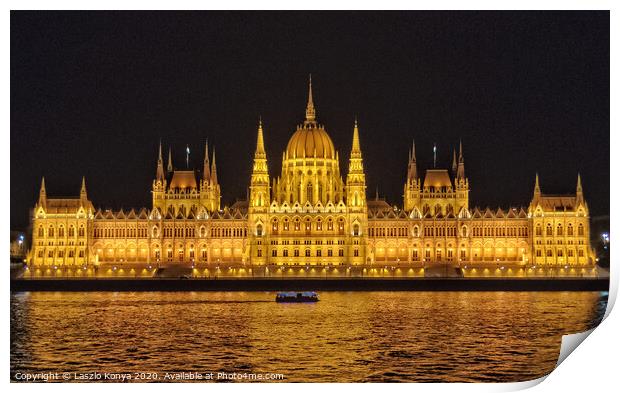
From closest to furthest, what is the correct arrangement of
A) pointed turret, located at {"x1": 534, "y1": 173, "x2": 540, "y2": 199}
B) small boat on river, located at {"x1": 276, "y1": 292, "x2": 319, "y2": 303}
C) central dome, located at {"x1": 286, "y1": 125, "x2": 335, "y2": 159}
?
small boat on river, located at {"x1": 276, "y1": 292, "x2": 319, "y2": 303}, pointed turret, located at {"x1": 534, "y1": 173, "x2": 540, "y2": 199}, central dome, located at {"x1": 286, "y1": 125, "x2": 335, "y2": 159}

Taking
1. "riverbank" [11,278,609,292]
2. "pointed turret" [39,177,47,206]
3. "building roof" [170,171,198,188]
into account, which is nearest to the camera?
"riverbank" [11,278,609,292]

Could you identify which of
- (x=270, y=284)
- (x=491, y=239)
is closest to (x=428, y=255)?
(x=491, y=239)

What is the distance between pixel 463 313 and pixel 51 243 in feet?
147

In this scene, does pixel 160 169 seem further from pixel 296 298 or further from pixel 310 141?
pixel 296 298

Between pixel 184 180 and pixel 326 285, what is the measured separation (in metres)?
27.6

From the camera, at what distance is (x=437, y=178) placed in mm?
99938

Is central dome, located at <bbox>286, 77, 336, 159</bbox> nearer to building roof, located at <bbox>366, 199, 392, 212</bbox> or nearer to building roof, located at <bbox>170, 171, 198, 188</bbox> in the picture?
building roof, located at <bbox>366, 199, 392, 212</bbox>

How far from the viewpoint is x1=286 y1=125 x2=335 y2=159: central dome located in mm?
97625

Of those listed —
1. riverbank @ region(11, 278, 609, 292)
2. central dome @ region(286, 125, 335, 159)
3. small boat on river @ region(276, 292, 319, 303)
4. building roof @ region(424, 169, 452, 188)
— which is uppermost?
central dome @ region(286, 125, 335, 159)

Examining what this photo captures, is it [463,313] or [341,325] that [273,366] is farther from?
[463,313]

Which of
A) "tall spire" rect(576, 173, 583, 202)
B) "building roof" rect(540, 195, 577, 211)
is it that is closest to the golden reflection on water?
"tall spire" rect(576, 173, 583, 202)

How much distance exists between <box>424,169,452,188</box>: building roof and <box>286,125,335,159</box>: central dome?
26.1ft

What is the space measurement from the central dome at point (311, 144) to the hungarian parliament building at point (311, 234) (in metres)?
1.57

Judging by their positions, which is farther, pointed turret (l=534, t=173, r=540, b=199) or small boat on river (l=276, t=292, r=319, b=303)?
pointed turret (l=534, t=173, r=540, b=199)
